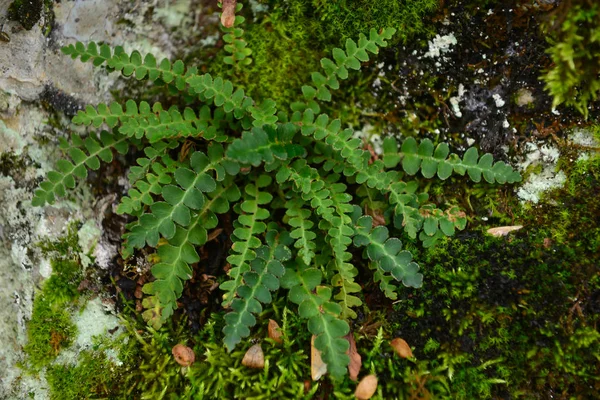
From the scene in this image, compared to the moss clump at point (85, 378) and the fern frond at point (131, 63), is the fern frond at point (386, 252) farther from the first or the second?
the moss clump at point (85, 378)

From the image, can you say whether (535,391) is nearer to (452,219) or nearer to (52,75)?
(452,219)

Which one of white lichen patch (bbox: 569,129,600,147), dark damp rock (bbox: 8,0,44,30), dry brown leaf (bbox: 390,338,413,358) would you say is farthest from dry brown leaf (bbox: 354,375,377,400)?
dark damp rock (bbox: 8,0,44,30)

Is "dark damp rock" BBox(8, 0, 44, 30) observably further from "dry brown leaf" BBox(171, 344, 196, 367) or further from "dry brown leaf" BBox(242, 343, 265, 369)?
"dry brown leaf" BBox(242, 343, 265, 369)

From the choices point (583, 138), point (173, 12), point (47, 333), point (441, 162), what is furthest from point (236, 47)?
point (47, 333)

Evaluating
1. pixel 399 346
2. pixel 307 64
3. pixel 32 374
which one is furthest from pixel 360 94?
pixel 32 374

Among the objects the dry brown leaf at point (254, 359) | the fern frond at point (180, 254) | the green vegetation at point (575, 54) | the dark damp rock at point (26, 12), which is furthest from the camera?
the dark damp rock at point (26, 12)

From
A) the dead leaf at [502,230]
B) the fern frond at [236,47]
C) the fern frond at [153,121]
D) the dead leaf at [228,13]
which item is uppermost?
→ the dead leaf at [228,13]

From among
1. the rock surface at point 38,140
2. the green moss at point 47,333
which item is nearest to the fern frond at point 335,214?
the rock surface at point 38,140
